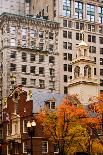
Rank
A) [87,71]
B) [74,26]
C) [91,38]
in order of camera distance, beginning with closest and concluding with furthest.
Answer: [87,71], [74,26], [91,38]

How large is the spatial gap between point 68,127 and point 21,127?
16.9m

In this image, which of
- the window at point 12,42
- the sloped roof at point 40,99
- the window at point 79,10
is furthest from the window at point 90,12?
the sloped roof at point 40,99

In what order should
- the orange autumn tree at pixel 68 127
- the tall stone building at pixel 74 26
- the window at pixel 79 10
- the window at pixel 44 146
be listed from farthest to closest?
the window at pixel 79 10
the tall stone building at pixel 74 26
the window at pixel 44 146
the orange autumn tree at pixel 68 127

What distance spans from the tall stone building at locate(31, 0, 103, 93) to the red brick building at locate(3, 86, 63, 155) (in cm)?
3619

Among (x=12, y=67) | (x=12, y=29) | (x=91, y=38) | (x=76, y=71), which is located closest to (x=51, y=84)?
(x=12, y=67)

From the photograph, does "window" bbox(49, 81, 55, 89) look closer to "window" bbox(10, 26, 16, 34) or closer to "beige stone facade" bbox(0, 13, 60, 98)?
"beige stone facade" bbox(0, 13, 60, 98)

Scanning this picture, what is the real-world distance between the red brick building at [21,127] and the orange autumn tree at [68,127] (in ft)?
27.1

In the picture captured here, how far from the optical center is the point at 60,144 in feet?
245

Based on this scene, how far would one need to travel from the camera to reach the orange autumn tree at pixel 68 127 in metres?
73.9

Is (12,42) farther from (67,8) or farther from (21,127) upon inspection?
(21,127)

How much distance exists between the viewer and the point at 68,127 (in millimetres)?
74188

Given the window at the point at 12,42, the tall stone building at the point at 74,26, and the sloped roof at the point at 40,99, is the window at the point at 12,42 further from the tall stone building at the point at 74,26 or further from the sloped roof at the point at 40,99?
the sloped roof at the point at 40,99

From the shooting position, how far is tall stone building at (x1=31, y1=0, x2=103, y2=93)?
131750 mm

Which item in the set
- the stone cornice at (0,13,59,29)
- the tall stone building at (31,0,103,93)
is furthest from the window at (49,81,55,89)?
the stone cornice at (0,13,59,29)
